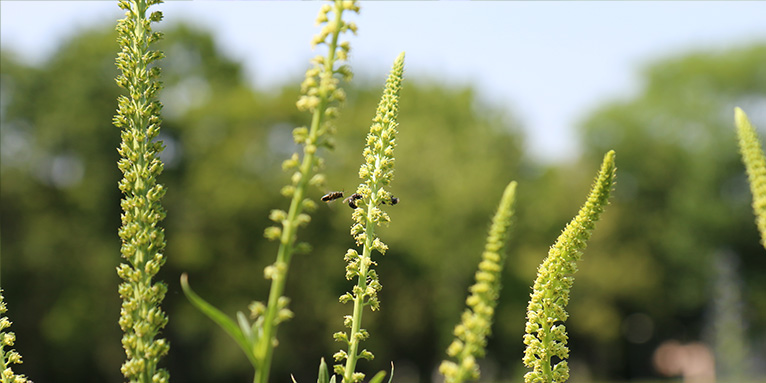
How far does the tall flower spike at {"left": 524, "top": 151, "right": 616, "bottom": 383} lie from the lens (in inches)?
62.1

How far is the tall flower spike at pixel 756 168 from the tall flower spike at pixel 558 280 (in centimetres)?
25

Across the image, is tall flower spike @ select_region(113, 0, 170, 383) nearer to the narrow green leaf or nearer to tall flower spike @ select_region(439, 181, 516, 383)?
the narrow green leaf

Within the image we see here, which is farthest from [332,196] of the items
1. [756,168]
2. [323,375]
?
[756,168]

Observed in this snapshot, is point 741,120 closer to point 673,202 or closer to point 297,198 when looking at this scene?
point 297,198

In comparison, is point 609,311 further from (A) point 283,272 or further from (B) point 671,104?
(A) point 283,272

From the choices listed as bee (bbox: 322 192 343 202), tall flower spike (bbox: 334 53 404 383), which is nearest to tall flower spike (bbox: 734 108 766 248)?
tall flower spike (bbox: 334 53 404 383)

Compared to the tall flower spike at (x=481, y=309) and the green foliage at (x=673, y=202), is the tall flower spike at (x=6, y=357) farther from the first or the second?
the green foliage at (x=673, y=202)

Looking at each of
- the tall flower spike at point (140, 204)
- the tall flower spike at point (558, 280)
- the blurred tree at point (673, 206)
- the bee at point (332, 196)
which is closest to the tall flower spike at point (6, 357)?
the tall flower spike at point (140, 204)

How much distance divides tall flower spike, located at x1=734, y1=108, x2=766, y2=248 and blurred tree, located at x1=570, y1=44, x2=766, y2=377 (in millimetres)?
56243

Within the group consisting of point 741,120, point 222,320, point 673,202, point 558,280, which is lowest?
point 222,320

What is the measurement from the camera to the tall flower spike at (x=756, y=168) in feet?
4.70

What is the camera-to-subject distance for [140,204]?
1394 millimetres

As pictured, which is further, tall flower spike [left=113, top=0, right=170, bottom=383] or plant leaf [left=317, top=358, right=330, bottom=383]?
plant leaf [left=317, top=358, right=330, bottom=383]

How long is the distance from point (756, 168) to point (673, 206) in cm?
6253
